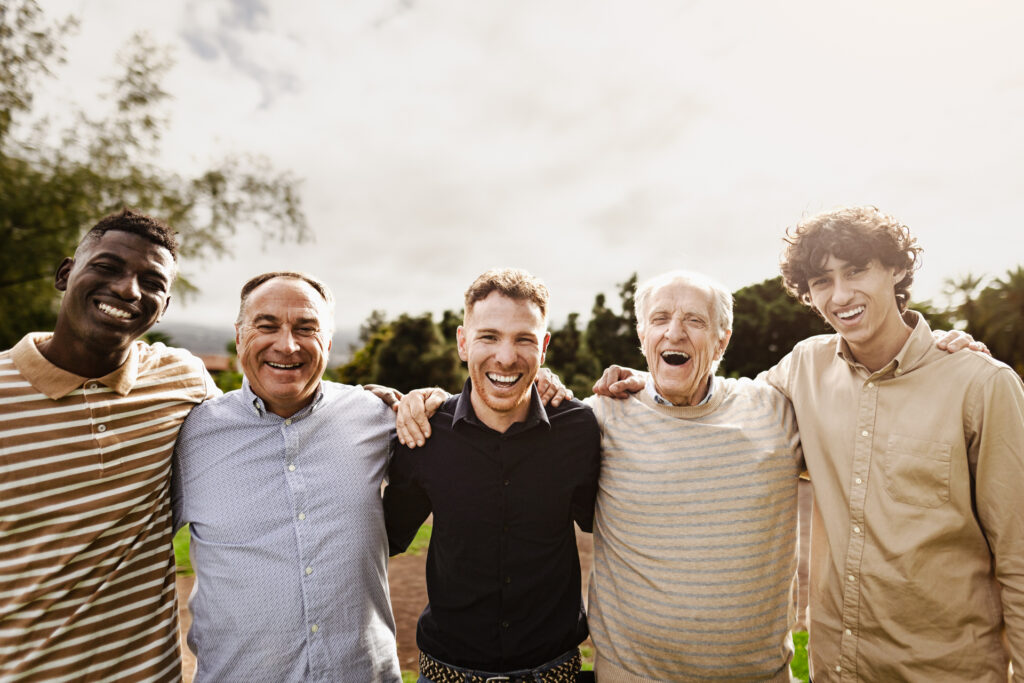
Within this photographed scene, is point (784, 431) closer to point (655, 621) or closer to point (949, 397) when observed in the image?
point (949, 397)

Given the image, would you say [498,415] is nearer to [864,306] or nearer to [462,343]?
[462,343]

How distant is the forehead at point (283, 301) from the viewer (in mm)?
2928

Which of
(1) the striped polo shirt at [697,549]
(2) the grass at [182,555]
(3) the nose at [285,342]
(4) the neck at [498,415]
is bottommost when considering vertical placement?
(2) the grass at [182,555]

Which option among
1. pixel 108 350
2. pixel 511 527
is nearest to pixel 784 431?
pixel 511 527

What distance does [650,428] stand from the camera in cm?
309

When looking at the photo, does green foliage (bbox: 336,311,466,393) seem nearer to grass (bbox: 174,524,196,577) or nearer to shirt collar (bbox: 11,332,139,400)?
grass (bbox: 174,524,196,577)

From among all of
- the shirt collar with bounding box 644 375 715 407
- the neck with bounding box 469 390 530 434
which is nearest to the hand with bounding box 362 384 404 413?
the neck with bounding box 469 390 530 434

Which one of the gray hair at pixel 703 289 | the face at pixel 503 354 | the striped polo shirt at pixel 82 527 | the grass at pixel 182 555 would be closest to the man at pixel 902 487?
the gray hair at pixel 703 289

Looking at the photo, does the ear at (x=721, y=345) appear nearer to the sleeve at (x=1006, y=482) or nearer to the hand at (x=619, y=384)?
the hand at (x=619, y=384)

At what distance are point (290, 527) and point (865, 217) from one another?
3.22 meters

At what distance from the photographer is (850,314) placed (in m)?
2.96

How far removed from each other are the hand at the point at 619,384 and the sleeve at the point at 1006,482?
1.54 meters

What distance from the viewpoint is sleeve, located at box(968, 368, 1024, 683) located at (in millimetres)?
2564

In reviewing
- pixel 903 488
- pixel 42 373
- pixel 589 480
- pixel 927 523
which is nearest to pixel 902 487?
pixel 903 488
